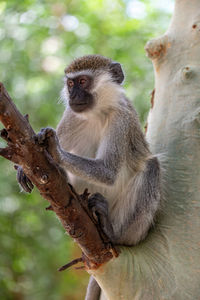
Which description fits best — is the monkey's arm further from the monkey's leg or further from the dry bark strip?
the monkey's leg

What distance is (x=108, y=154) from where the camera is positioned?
3.57 m

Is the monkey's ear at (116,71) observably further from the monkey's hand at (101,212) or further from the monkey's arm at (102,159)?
A: the monkey's hand at (101,212)

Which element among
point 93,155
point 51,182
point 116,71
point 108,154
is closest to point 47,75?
point 116,71

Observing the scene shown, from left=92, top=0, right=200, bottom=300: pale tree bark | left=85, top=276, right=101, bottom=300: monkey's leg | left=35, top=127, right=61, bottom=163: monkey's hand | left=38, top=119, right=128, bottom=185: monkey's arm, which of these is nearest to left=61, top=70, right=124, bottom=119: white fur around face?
left=38, top=119, right=128, bottom=185: monkey's arm

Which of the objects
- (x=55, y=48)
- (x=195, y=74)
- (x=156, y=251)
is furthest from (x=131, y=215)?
(x=55, y=48)

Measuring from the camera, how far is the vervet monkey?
3.41 metres

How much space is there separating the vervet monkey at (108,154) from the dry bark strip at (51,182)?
0.24 m

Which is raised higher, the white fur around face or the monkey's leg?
the white fur around face

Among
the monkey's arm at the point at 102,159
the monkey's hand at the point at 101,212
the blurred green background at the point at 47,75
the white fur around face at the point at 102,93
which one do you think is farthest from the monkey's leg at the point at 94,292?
the blurred green background at the point at 47,75

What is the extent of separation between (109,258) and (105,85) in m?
1.69

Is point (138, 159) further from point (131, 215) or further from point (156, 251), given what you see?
point (156, 251)

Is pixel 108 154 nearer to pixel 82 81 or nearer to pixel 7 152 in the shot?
pixel 82 81

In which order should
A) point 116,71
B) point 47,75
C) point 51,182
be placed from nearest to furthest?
point 51,182 < point 116,71 < point 47,75

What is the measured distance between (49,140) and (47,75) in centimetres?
432
